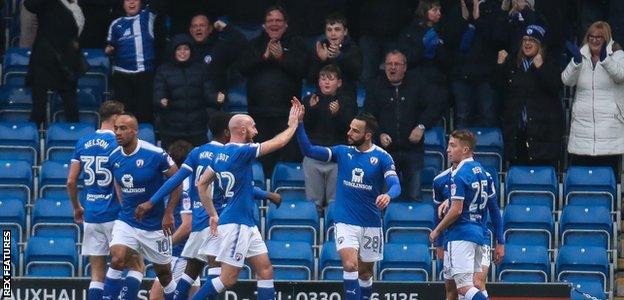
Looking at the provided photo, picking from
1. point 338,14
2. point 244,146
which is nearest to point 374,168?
point 244,146

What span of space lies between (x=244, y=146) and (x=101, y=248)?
1864mm

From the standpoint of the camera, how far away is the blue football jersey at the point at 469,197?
21156mm

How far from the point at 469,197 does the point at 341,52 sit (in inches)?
154

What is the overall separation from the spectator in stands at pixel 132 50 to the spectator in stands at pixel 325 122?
6.69 ft

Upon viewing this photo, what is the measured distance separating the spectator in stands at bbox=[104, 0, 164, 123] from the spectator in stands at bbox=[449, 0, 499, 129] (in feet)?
11.5

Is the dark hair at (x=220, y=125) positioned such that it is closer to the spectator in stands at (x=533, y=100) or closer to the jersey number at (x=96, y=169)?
the jersey number at (x=96, y=169)

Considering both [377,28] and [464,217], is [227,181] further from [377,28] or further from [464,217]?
[377,28]

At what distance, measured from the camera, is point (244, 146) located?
2081cm

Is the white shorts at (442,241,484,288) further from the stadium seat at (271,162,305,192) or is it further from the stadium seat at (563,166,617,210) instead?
the stadium seat at (271,162,305,192)

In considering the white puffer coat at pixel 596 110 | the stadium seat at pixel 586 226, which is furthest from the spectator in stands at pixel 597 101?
the stadium seat at pixel 586 226

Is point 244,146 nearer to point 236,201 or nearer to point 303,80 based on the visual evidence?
point 236,201

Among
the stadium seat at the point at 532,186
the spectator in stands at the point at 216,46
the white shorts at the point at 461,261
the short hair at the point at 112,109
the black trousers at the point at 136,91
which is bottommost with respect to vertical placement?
the white shorts at the point at 461,261

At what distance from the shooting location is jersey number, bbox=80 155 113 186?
70.4 feet

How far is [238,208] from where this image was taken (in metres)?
20.8
